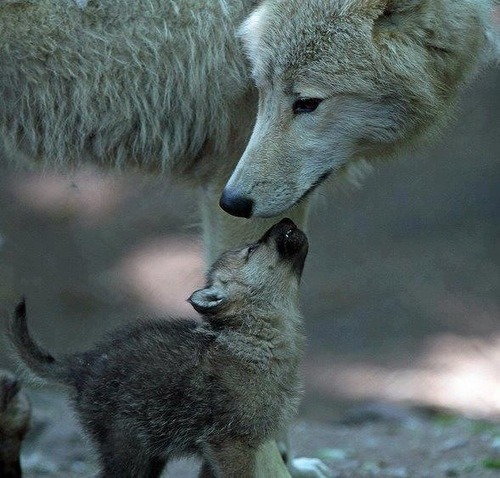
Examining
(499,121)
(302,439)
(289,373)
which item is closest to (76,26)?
(289,373)

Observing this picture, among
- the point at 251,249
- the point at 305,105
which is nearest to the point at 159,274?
the point at 305,105

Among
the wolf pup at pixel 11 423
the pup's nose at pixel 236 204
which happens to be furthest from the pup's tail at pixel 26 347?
the pup's nose at pixel 236 204

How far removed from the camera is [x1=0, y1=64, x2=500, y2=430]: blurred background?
Answer: 7.14 metres

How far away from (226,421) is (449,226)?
518 centimetres

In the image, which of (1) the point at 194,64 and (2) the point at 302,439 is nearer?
(1) the point at 194,64

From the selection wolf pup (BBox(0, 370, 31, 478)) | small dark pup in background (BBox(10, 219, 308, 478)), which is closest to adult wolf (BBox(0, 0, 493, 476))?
small dark pup in background (BBox(10, 219, 308, 478))

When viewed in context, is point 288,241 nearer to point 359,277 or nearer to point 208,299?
point 208,299

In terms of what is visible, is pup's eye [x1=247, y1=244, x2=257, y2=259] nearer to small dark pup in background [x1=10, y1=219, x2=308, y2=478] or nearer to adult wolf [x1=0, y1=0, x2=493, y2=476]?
small dark pup in background [x1=10, y1=219, x2=308, y2=478]

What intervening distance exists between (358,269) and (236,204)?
4.41 m

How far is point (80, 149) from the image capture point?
4285 mm

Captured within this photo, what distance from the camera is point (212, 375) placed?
11.2ft

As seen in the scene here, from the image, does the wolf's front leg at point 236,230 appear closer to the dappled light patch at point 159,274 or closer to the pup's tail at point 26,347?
the pup's tail at point 26,347

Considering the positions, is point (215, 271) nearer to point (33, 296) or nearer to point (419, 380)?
point (419, 380)

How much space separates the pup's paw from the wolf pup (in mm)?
1115
